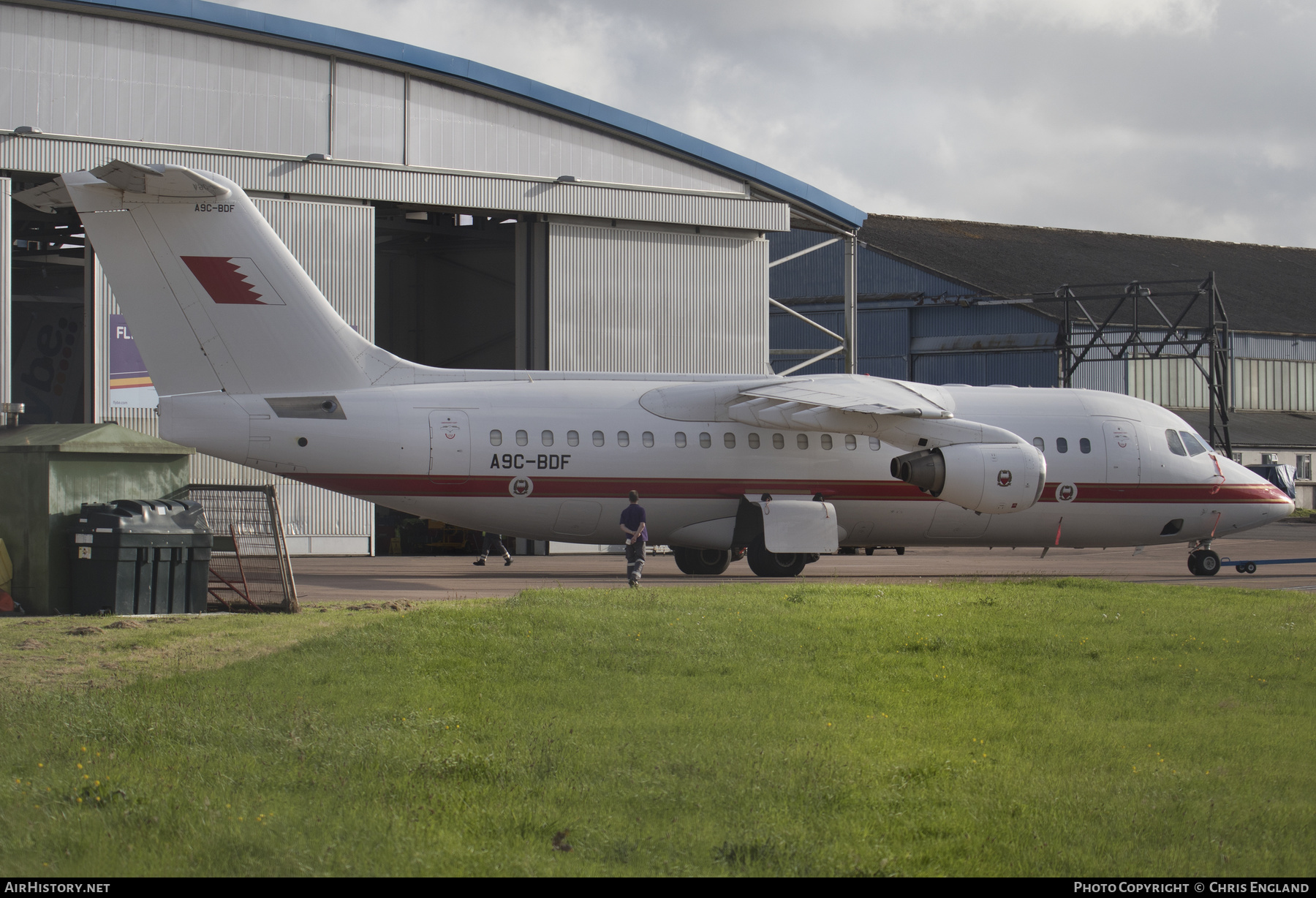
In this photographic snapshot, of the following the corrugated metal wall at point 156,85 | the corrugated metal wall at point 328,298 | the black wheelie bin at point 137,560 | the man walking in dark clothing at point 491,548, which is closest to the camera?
the black wheelie bin at point 137,560

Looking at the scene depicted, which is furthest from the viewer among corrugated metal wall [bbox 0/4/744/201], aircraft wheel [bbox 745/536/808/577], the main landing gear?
corrugated metal wall [bbox 0/4/744/201]

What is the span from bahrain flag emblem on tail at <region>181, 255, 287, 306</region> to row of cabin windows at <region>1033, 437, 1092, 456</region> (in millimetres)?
14635

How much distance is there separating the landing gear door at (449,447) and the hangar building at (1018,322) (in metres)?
37.2

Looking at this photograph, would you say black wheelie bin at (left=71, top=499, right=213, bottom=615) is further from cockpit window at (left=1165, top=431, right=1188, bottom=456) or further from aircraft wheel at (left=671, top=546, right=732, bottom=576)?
cockpit window at (left=1165, top=431, right=1188, bottom=456)

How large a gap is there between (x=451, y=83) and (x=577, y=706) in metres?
25.2

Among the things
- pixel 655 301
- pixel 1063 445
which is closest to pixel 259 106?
pixel 655 301

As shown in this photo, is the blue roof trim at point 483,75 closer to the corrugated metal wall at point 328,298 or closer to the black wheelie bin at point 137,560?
the corrugated metal wall at point 328,298

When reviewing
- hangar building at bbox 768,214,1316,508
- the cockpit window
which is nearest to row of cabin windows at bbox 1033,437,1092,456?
the cockpit window

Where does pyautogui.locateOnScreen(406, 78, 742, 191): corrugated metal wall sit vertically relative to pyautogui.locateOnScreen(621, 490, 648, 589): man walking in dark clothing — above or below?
above

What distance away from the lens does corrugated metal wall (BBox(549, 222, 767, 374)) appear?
33.3 meters

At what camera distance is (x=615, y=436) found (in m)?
22.8

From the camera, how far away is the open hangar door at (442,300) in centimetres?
3678

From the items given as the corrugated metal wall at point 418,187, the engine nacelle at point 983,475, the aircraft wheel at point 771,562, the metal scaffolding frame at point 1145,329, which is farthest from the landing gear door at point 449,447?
the metal scaffolding frame at point 1145,329
